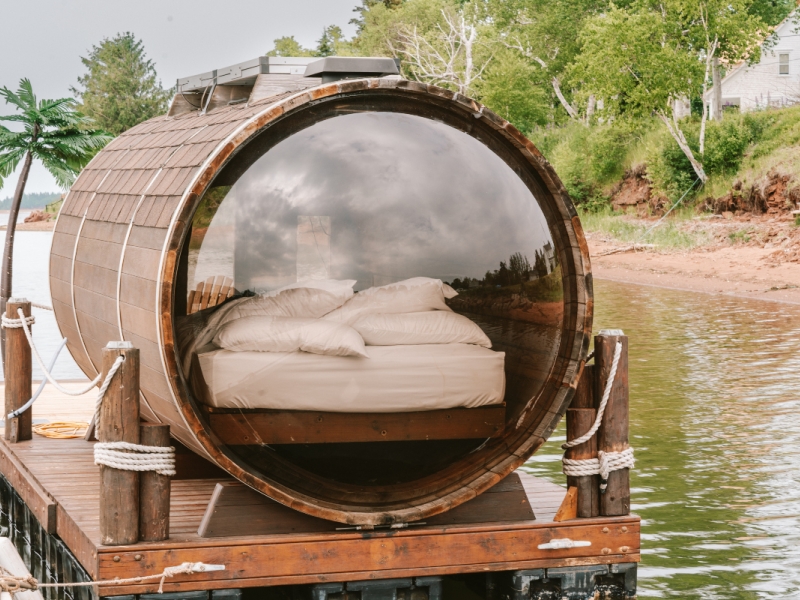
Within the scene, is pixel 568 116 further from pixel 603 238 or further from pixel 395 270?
pixel 395 270

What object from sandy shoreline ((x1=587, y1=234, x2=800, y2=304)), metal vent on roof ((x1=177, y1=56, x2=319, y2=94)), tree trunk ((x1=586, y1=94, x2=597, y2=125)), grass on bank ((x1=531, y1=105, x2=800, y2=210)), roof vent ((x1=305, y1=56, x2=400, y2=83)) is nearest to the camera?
roof vent ((x1=305, y1=56, x2=400, y2=83))

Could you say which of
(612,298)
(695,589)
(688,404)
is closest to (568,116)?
(612,298)

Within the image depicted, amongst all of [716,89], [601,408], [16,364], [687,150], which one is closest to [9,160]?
[16,364]

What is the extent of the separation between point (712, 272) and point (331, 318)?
2303 cm

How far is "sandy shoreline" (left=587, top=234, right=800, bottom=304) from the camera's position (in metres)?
23.7

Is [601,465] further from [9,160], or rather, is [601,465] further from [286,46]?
[286,46]

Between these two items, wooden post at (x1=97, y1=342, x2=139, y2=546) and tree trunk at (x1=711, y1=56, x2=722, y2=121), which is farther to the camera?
tree trunk at (x1=711, y1=56, x2=722, y2=121)

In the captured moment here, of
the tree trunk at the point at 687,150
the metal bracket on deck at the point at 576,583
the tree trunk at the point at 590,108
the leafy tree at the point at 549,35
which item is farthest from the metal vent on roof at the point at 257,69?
the leafy tree at the point at 549,35

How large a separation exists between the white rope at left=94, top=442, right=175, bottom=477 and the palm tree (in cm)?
1589

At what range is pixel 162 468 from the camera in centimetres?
477

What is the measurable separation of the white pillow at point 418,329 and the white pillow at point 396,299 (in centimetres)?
3

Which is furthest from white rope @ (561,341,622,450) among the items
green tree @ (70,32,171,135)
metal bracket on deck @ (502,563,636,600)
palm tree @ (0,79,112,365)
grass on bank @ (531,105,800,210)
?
green tree @ (70,32,171,135)

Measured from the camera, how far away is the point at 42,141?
802 inches

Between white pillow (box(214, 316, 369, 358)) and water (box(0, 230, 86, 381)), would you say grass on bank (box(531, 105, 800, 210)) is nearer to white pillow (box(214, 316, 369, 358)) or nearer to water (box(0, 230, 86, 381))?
water (box(0, 230, 86, 381))
